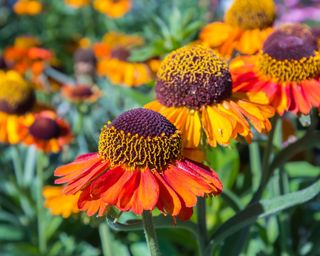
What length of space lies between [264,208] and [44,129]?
1.01 metres

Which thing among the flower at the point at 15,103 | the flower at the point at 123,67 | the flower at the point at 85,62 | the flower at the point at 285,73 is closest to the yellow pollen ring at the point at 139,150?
the flower at the point at 285,73

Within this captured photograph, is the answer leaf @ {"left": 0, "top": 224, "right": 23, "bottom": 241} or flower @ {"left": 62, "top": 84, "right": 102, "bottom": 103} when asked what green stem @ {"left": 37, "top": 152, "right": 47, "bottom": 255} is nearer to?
leaf @ {"left": 0, "top": 224, "right": 23, "bottom": 241}

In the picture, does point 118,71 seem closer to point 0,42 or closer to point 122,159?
point 122,159

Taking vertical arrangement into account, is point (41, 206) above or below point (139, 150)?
below

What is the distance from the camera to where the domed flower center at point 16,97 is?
6.93 ft

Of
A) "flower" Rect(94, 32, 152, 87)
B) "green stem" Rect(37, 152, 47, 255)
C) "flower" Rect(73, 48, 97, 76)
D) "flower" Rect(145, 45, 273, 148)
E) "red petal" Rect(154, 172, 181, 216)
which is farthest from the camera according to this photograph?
"flower" Rect(73, 48, 97, 76)

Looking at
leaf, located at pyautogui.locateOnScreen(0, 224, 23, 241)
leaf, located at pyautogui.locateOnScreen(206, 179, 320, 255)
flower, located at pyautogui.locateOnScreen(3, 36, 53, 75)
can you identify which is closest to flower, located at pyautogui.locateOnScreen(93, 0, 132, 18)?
flower, located at pyautogui.locateOnScreen(3, 36, 53, 75)

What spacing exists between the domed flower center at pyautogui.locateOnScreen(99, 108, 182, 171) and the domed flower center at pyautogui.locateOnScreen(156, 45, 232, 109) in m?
0.14

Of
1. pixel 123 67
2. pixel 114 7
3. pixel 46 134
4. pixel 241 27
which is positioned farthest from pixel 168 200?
pixel 114 7

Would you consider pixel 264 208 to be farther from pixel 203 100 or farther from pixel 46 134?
pixel 46 134

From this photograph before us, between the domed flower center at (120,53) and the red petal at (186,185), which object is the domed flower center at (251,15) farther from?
the domed flower center at (120,53)

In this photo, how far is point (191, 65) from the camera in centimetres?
114

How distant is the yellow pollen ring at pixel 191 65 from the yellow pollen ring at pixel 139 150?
0.18 metres

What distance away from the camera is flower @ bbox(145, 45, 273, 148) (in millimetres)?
1067
